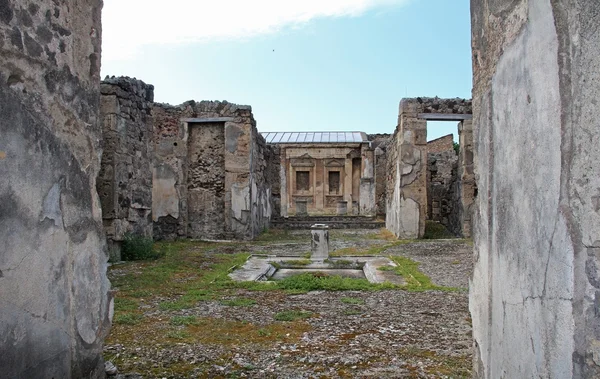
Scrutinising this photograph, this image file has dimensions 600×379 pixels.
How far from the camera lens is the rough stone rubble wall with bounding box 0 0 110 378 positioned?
219 centimetres

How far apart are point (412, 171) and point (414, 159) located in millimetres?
321

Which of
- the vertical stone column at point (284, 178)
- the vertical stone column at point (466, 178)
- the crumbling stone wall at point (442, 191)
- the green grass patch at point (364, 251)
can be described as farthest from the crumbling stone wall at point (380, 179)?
the green grass patch at point (364, 251)

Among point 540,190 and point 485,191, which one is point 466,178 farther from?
point 540,190

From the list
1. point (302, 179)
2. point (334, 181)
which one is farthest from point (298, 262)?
point (302, 179)

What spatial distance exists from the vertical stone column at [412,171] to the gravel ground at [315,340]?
7495 millimetres

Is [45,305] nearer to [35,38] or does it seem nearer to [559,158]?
[35,38]

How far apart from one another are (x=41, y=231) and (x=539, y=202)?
2.17 meters

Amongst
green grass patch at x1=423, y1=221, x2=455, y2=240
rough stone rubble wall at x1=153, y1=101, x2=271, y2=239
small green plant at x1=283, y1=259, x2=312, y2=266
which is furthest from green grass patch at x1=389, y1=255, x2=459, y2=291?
rough stone rubble wall at x1=153, y1=101, x2=271, y2=239

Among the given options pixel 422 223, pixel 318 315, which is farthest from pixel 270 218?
pixel 318 315

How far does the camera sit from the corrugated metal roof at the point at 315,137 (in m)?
27.8

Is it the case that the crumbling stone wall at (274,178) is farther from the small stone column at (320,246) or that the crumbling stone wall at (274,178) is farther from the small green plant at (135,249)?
the small green plant at (135,249)

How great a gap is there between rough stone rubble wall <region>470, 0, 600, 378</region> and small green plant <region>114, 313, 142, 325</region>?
3.09 m

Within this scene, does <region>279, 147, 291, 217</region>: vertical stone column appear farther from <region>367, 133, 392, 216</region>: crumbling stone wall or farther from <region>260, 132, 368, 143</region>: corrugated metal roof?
<region>367, 133, 392, 216</region>: crumbling stone wall

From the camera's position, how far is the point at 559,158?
1619 millimetres
